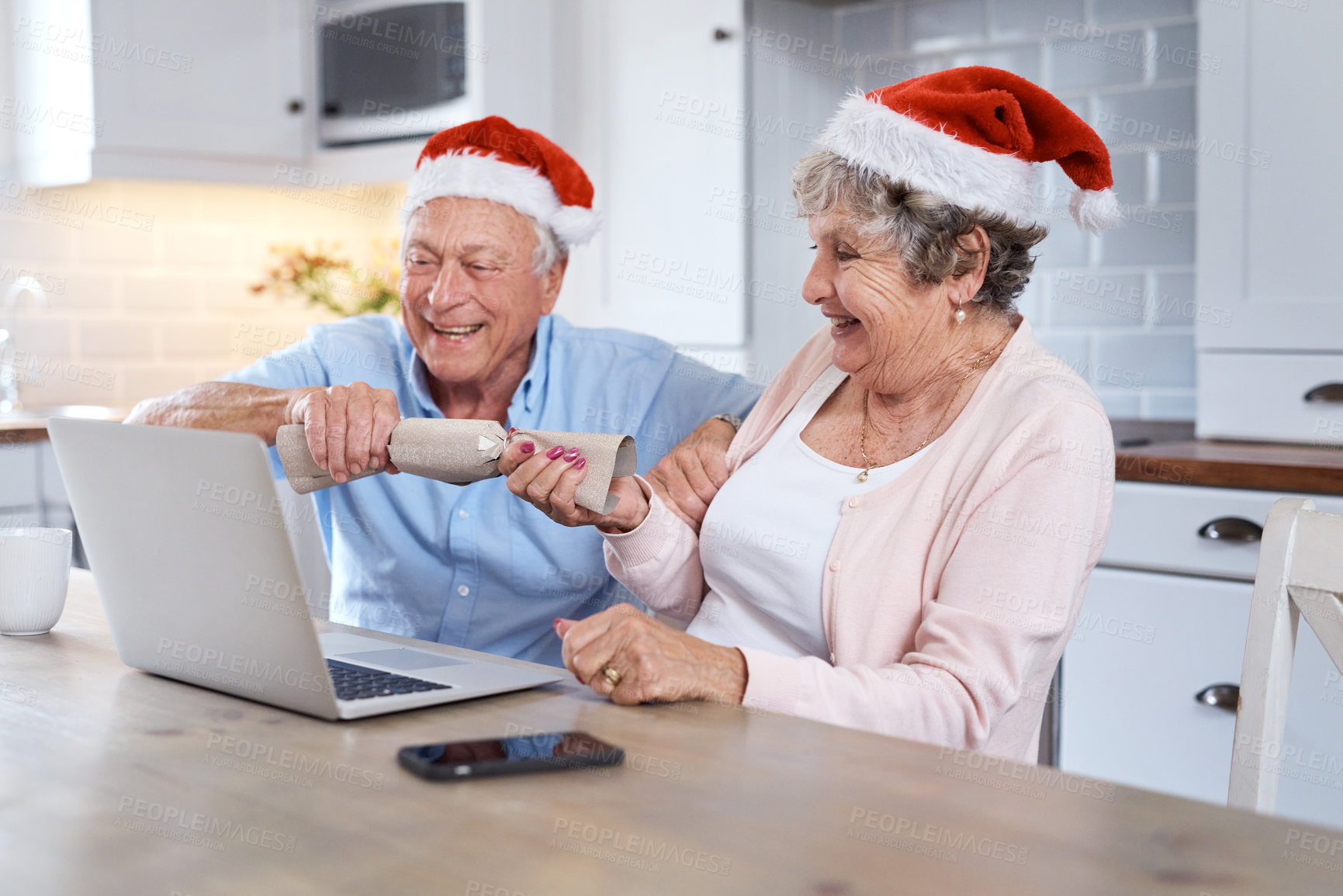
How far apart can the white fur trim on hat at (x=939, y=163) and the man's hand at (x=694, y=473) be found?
0.39 metres

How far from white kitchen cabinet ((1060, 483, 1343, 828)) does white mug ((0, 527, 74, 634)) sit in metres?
1.64

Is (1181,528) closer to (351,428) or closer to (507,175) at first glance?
(507,175)

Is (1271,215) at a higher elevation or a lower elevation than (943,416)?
higher

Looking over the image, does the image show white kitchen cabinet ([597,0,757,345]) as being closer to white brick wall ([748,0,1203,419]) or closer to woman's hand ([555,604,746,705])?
white brick wall ([748,0,1203,419])

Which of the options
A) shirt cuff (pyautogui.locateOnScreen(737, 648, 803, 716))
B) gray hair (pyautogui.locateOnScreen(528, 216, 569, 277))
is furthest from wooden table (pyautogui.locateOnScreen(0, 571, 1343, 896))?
gray hair (pyautogui.locateOnScreen(528, 216, 569, 277))

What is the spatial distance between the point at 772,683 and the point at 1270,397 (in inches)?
64.3

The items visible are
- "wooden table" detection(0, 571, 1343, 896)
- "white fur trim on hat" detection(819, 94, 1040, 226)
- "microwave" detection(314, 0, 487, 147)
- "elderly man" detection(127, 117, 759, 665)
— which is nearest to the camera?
"wooden table" detection(0, 571, 1343, 896)

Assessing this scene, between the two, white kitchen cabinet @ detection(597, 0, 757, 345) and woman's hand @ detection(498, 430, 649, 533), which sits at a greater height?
white kitchen cabinet @ detection(597, 0, 757, 345)

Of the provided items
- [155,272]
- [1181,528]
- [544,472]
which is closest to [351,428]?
[544,472]

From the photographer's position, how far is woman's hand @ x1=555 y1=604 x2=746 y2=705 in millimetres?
985

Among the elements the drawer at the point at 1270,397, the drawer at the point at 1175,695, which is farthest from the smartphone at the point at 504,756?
the drawer at the point at 1270,397

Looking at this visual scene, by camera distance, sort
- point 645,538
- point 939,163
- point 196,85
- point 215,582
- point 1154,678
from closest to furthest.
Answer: point 215,582, point 939,163, point 645,538, point 1154,678, point 196,85

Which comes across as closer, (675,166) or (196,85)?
(675,166)

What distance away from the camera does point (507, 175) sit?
5.77ft
